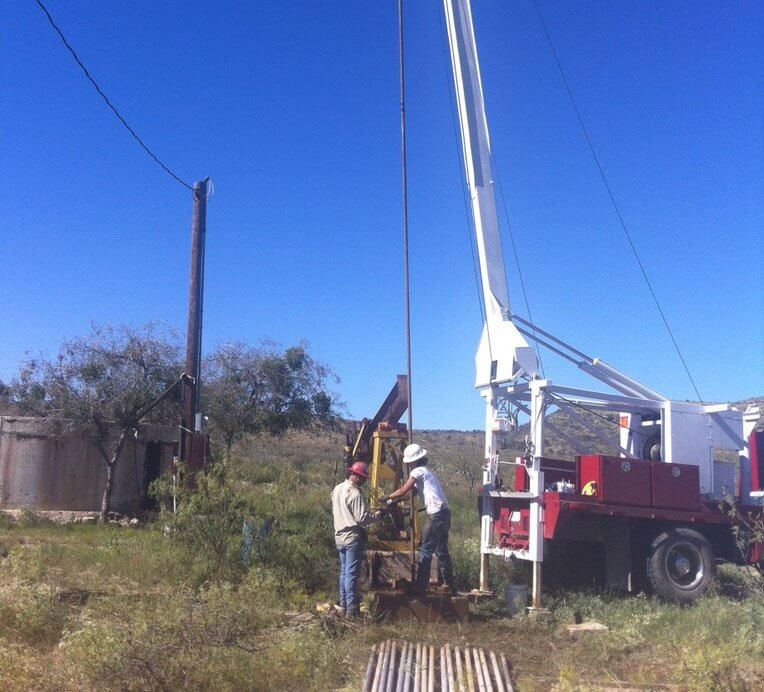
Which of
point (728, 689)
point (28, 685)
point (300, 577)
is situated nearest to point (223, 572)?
point (300, 577)

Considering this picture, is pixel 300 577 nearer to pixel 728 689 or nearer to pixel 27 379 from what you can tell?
pixel 728 689

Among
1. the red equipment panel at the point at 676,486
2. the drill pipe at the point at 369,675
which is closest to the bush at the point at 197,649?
the drill pipe at the point at 369,675

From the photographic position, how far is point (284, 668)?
635cm

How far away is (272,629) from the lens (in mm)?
7297

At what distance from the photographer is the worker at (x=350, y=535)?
941 centimetres

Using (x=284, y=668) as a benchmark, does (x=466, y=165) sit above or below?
above

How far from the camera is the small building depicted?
18531 mm

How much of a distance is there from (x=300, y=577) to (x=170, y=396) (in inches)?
391

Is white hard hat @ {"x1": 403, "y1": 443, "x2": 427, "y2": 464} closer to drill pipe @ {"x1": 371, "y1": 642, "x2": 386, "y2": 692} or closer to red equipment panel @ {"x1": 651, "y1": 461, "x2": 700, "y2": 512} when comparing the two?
drill pipe @ {"x1": 371, "y1": 642, "x2": 386, "y2": 692}

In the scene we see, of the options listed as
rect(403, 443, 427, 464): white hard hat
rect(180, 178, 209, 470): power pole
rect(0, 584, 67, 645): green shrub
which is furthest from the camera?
rect(180, 178, 209, 470): power pole

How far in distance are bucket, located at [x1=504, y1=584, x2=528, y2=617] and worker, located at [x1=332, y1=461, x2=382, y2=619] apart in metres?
2.15

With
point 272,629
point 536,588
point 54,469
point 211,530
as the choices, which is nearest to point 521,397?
point 536,588

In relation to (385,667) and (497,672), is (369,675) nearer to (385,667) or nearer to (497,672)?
(385,667)

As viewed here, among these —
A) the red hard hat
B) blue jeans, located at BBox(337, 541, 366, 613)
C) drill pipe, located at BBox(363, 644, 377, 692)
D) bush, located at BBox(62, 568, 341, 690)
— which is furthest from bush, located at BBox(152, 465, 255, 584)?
drill pipe, located at BBox(363, 644, 377, 692)
